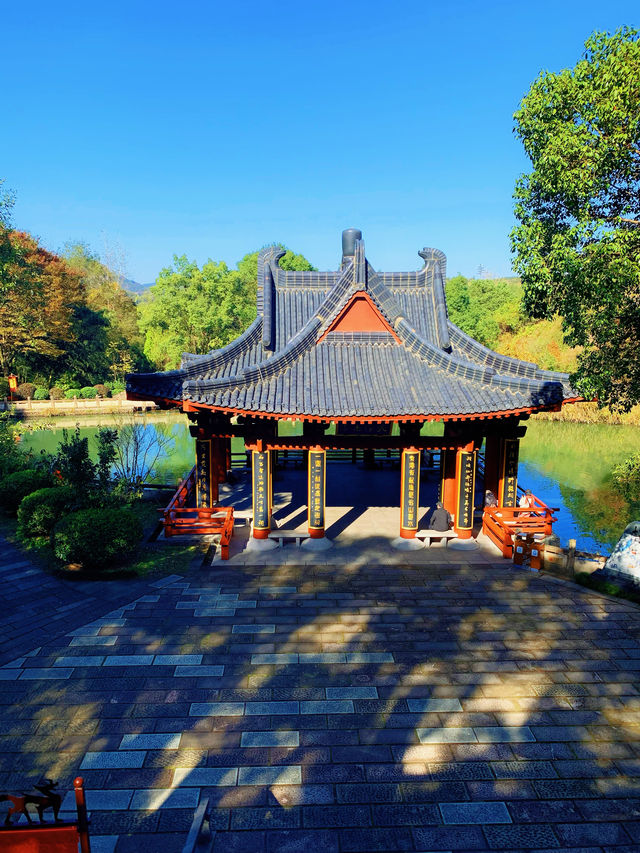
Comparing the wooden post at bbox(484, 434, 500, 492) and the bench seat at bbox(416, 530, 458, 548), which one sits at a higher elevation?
the wooden post at bbox(484, 434, 500, 492)

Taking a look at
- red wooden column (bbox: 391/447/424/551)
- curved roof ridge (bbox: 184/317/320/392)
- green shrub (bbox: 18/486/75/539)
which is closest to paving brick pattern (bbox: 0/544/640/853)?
red wooden column (bbox: 391/447/424/551)

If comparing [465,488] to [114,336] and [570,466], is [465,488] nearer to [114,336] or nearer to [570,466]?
[570,466]

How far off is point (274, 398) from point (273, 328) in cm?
431

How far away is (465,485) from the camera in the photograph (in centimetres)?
1509

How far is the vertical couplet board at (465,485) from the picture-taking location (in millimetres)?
15086

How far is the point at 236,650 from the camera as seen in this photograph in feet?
32.8

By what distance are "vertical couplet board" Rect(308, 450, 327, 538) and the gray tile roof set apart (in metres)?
1.93

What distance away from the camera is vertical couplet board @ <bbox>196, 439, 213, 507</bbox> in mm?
16431

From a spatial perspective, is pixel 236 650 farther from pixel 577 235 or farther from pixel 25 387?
pixel 25 387

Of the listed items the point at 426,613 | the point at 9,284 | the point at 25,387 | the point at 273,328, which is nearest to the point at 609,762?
the point at 426,613

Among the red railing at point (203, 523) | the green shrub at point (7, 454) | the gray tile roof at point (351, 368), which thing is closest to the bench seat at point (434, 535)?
the gray tile roof at point (351, 368)

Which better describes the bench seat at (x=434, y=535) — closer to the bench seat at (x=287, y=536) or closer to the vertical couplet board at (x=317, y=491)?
the vertical couplet board at (x=317, y=491)

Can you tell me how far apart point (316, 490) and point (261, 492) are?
1.59 m

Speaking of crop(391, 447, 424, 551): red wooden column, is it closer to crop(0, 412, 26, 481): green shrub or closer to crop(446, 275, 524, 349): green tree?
crop(0, 412, 26, 481): green shrub
